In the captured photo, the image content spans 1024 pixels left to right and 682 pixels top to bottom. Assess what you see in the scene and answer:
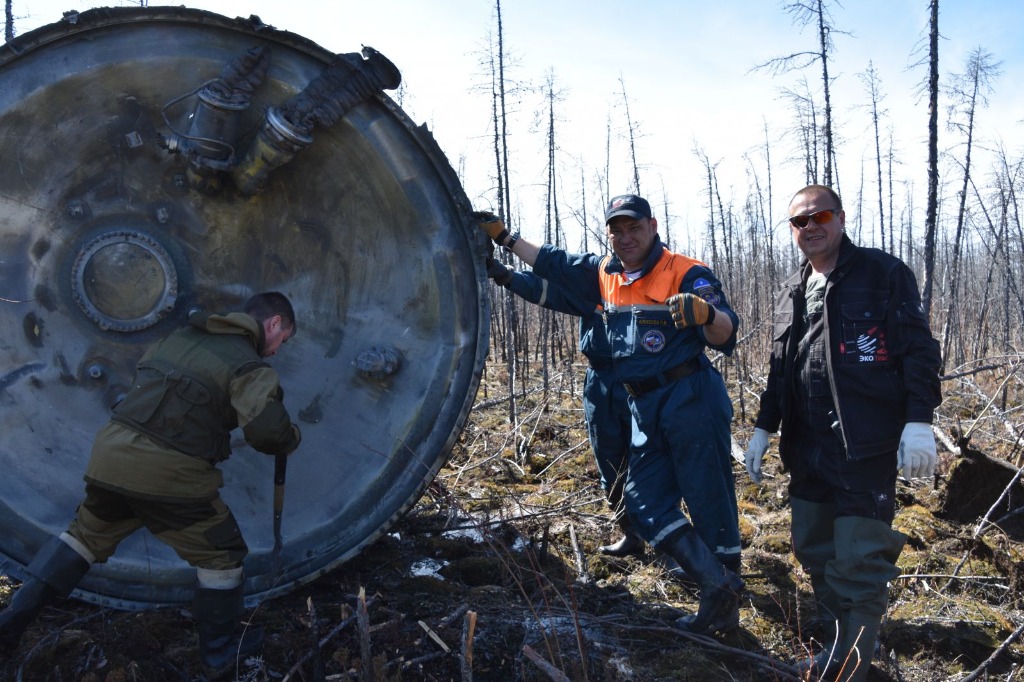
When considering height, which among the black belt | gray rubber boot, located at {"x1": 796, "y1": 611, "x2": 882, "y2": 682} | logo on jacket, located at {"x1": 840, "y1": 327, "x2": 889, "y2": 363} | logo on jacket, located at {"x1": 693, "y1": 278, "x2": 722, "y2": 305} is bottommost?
gray rubber boot, located at {"x1": 796, "y1": 611, "x2": 882, "y2": 682}

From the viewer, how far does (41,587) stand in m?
2.52

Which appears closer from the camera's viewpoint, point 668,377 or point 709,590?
point 709,590

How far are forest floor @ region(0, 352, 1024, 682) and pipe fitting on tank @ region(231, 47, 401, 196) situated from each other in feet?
4.96

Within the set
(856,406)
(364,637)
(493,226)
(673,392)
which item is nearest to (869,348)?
(856,406)

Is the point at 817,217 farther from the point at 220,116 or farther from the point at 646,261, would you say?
the point at 220,116

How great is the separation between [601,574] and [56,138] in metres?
3.23

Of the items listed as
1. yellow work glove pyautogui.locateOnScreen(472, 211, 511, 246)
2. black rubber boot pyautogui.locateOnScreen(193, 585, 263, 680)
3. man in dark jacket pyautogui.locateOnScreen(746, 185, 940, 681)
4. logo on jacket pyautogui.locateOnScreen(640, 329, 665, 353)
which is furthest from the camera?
yellow work glove pyautogui.locateOnScreen(472, 211, 511, 246)

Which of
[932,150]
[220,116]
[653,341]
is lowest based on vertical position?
[653,341]

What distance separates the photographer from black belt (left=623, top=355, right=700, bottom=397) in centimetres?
339

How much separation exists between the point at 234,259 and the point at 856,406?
2.74 meters

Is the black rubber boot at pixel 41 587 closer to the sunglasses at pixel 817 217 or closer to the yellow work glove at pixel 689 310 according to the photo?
the yellow work glove at pixel 689 310

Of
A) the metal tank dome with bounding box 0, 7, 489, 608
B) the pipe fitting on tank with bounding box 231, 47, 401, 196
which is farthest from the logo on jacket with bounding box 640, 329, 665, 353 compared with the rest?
the pipe fitting on tank with bounding box 231, 47, 401, 196

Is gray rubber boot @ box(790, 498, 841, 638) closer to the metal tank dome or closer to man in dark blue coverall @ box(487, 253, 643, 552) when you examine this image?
man in dark blue coverall @ box(487, 253, 643, 552)

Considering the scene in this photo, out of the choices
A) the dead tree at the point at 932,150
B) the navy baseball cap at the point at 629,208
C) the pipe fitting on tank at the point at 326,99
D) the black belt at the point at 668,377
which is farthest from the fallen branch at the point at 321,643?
the dead tree at the point at 932,150
